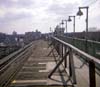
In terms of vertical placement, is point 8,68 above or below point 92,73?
below

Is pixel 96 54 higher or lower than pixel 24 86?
higher

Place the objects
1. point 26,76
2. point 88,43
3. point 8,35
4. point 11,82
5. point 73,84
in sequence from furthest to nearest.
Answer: point 8,35, point 88,43, point 26,76, point 11,82, point 73,84

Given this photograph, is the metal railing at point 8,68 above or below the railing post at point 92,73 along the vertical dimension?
below

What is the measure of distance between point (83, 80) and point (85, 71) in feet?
4.68

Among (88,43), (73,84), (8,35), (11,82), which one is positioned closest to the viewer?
(73,84)

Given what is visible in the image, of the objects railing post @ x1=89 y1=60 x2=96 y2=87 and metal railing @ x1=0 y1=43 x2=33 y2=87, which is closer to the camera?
railing post @ x1=89 y1=60 x2=96 y2=87

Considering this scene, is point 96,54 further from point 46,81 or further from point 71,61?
point 46,81

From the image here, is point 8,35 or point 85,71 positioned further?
point 8,35

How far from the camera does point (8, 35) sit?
131125 millimetres

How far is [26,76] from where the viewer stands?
8.99m

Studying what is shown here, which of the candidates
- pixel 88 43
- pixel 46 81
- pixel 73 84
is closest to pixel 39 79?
pixel 46 81

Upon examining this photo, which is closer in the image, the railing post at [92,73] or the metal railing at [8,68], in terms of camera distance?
the railing post at [92,73]

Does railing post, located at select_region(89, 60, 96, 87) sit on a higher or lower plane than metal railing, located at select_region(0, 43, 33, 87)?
higher

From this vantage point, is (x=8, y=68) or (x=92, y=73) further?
(x=8, y=68)
